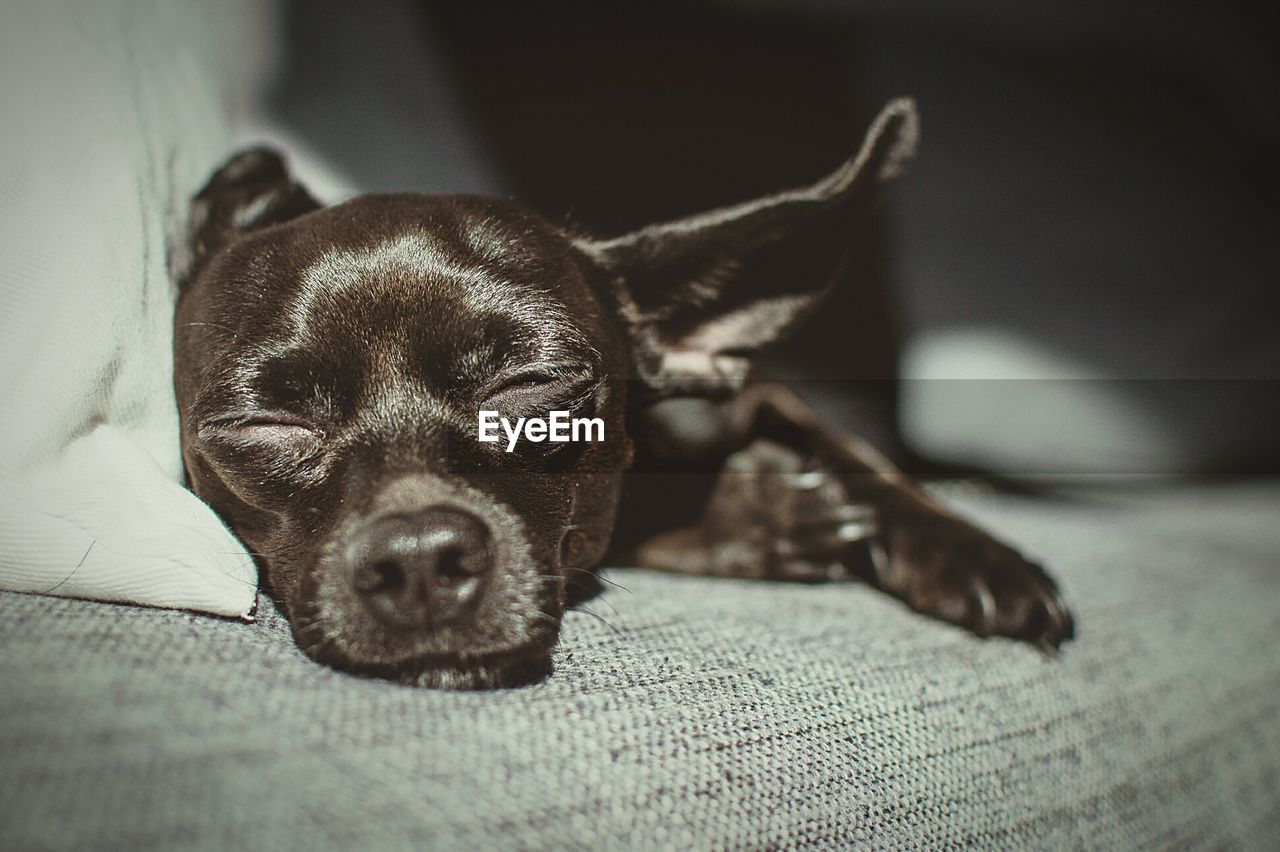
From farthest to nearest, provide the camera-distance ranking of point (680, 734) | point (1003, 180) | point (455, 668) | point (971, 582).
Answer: point (1003, 180), point (971, 582), point (455, 668), point (680, 734)

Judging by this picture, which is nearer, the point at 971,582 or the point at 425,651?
the point at 425,651

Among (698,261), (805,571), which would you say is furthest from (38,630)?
(805,571)

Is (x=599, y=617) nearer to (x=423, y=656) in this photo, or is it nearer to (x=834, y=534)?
(x=423, y=656)

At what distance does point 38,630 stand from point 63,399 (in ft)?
0.87

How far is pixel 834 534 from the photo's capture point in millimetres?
1357

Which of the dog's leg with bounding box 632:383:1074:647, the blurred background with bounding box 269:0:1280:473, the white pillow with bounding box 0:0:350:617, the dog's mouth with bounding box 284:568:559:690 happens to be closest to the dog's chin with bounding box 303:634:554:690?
the dog's mouth with bounding box 284:568:559:690

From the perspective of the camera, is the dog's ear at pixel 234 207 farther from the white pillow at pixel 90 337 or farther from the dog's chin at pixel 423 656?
the dog's chin at pixel 423 656

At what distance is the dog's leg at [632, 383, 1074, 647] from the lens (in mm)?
1108

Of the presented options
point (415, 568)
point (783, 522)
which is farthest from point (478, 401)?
point (783, 522)

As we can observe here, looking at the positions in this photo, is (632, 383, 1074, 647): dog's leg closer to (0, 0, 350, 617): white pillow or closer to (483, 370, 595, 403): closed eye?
(483, 370, 595, 403): closed eye

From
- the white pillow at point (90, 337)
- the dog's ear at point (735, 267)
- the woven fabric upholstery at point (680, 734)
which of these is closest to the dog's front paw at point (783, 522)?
the woven fabric upholstery at point (680, 734)

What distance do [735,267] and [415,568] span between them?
0.71m

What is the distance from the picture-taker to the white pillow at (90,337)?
0.71 m

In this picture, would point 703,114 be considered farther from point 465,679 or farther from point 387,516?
point 465,679
